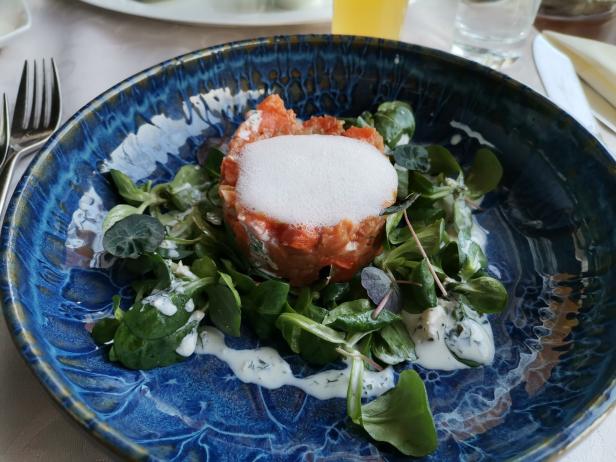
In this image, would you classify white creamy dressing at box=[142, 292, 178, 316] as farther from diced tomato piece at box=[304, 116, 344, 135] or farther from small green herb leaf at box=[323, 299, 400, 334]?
diced tomato piece at box=[304, 116, 344, 135]

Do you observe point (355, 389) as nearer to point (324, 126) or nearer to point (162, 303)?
point (162, 303)

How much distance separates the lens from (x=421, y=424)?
854mm

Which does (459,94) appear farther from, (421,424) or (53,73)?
(53,73)

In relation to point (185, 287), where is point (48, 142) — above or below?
above

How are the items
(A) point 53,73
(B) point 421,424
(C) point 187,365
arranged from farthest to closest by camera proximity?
(A) point 53,73 → (C) point 187,365 → (B) point 421,424

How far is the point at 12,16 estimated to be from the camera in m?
1.86

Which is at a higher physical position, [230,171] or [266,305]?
[230,171]

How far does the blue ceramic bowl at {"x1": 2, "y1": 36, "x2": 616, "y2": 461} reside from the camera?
865mm

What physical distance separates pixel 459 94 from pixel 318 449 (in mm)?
899

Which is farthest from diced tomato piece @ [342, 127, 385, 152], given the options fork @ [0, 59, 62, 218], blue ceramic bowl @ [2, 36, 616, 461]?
fork @ [0, 59, 62, 218]

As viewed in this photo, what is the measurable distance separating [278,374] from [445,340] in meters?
A: 0.31

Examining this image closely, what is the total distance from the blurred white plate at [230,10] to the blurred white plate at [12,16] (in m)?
0.03

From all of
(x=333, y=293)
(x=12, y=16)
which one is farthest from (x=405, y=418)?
(x=12, y=16)

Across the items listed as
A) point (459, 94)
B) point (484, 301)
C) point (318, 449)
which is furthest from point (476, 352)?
point (459, 94)
